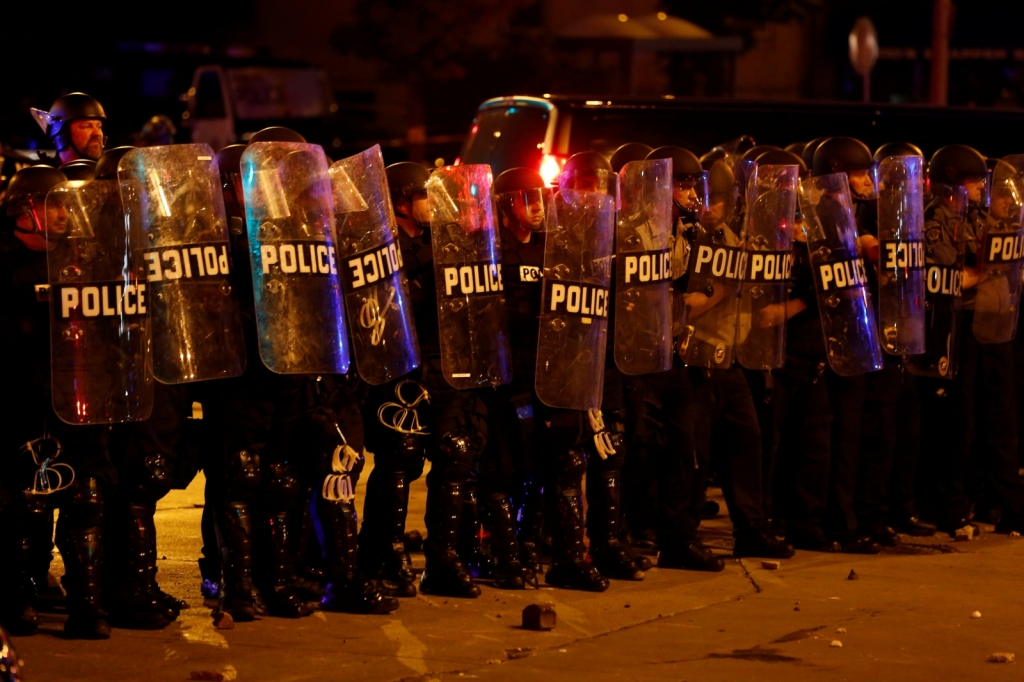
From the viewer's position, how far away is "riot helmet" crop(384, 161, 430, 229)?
7.23 meters

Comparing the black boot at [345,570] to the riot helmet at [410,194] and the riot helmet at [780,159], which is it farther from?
the riot helmet at [780,159]

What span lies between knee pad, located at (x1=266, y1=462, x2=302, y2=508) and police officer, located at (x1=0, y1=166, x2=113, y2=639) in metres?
0.64

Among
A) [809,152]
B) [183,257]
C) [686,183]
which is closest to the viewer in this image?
[183,257]

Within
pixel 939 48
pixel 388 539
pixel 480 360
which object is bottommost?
pixel 388 539

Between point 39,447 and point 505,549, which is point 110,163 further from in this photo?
point 505,549

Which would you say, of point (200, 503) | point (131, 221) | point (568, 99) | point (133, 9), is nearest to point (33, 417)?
point (131, 221)

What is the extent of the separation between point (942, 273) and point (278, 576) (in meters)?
3.90

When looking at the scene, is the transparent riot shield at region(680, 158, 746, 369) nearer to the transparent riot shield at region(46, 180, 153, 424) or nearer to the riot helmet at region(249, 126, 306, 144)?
the riot helmet at region(249, 126, 306, 144)

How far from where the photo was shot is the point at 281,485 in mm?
6785

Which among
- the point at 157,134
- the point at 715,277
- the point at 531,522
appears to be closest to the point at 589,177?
the point at 715,277

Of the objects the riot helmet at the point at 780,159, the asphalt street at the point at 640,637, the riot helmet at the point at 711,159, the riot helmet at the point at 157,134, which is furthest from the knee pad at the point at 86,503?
the riot helmet at the point at 157,134

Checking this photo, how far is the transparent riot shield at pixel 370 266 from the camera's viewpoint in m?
6.90

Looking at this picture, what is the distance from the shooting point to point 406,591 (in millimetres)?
7203

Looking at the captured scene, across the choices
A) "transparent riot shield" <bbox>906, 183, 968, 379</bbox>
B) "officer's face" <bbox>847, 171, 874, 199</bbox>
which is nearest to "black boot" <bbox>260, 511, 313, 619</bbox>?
"officer's face" <bbox>847, 171, 874, 199</bbox>
